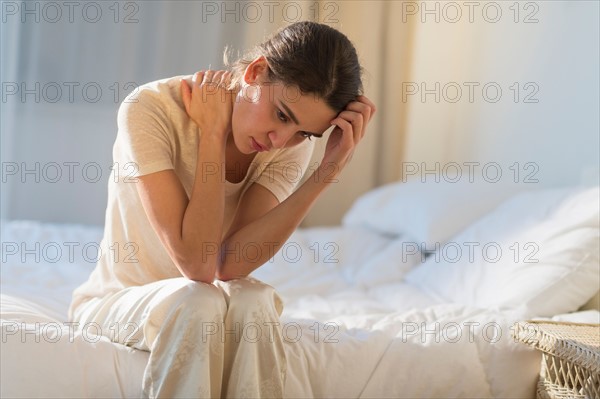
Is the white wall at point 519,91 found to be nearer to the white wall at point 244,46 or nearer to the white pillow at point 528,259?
the white wall at point 244,46

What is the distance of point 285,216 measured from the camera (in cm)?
151

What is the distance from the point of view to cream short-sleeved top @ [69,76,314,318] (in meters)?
1.47

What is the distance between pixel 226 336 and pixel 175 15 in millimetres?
2329

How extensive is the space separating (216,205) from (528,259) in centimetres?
91

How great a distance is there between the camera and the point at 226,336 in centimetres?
133

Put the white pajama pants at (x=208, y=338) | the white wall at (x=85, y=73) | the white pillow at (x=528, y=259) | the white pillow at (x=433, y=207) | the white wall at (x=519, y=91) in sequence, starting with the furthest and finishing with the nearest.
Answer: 1. the white wall at (x=85, y=73)
2. the white pillow at (x=433, y=207)
3. the white wall at (x=519, y=91)
4. the white pillow at (x=528, y=259)
5. the white pajama pants at (x=208, y=338)

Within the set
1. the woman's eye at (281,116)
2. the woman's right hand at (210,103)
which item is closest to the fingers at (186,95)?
the woman's right hand at (210,103)

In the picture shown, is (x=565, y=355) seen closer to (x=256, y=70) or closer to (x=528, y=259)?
(x=528, y=259)

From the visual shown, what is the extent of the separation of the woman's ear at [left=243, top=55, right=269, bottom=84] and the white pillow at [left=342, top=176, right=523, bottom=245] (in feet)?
3.99

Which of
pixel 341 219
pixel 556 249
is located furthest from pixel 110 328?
pixel 341 219

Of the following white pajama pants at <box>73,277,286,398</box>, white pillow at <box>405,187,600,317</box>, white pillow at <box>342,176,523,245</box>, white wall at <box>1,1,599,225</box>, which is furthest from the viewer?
white wall at <box>1,1,599,225</box>

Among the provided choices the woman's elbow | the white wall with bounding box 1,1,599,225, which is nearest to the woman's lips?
the woman's elbow

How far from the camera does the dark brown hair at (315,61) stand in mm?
1395

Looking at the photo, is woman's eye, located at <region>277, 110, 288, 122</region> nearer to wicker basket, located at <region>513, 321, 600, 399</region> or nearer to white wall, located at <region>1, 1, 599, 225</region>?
wicker basket, located at <region>513, 321, 600, 399</region>
